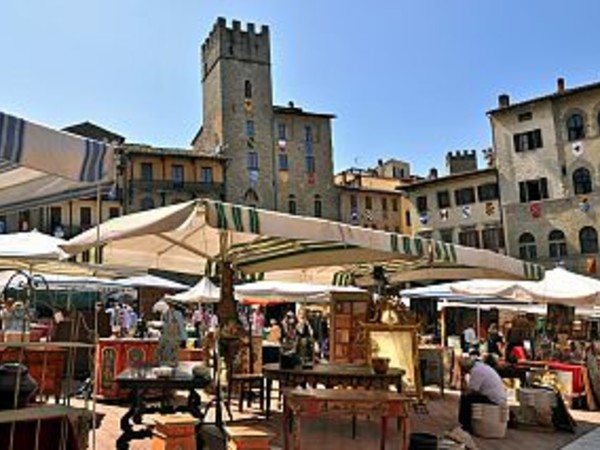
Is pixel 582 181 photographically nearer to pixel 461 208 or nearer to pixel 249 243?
pixel 461 208

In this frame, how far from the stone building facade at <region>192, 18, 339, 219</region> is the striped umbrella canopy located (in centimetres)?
3953

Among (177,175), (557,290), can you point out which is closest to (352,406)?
(557,290)

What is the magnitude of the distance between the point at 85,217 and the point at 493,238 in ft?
92.4

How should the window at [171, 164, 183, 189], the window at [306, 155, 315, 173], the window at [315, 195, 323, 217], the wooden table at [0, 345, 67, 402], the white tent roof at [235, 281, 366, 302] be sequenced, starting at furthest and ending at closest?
1. the window at [306, 155, 315, 173]
2. the window at [315, 195, 323, 217]
3. the window at [171, 164, 183, 189]
4. the white tent roof at [235, 281, 366, 302]
5. the wooden table at [0, 345, 67, 402]

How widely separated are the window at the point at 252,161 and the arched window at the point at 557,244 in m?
24.9

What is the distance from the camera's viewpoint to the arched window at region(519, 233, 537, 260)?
107 ft

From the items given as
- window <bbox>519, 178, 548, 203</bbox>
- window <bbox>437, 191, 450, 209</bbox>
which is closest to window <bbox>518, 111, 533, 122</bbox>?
window <bbox>519, 178, 548, 203</bbox>

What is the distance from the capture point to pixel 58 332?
11.6 m

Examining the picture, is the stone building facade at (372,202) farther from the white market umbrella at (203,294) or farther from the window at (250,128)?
the white market umbrella at (203,294)

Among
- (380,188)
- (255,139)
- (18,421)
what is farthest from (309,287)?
(380,188)

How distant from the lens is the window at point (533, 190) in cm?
3288

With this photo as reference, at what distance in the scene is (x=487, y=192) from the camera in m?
35.6

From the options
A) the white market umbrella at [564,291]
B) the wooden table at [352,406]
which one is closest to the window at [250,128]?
the white market umbrella at [564,291]

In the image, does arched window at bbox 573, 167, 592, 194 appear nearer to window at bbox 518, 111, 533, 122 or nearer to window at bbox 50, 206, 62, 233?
window at bbox 518, 111, 533, 122
